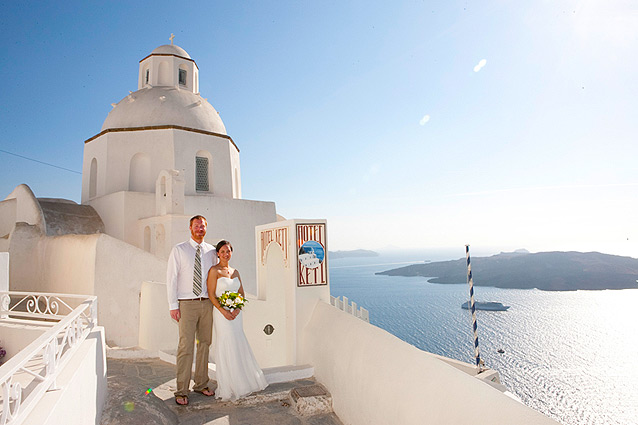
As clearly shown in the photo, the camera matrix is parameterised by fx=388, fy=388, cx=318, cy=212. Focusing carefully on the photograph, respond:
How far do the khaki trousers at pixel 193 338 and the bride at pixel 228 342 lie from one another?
0.13m

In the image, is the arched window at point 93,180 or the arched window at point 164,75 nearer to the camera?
the arched window at point 93,180

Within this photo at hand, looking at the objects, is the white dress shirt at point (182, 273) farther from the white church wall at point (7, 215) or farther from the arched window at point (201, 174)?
the white church wall at point (7, 215)

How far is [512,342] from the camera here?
49.1 meters

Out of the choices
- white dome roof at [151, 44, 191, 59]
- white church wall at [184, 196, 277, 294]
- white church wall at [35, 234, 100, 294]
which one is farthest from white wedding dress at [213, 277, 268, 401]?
white dome roof at [151, 44, 191, 59]

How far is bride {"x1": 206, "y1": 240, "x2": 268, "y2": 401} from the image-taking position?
489 cm

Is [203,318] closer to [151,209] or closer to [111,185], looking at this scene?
[151,209]

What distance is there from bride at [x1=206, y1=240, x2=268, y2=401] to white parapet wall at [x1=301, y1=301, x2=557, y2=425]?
1110 mm

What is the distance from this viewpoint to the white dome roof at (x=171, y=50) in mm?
20953

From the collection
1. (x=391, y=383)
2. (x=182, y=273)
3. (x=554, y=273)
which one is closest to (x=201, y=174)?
(x=182, y=273)

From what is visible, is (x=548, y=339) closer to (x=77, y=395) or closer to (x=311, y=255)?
(x=311, y=255)

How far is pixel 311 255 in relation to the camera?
249 inches

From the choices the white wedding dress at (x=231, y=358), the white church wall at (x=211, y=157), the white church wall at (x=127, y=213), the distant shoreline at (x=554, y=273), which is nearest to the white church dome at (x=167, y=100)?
the white church wall at (x=211, y=157)

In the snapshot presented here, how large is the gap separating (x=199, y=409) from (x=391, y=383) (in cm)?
242

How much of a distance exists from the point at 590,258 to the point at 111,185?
10629cm
